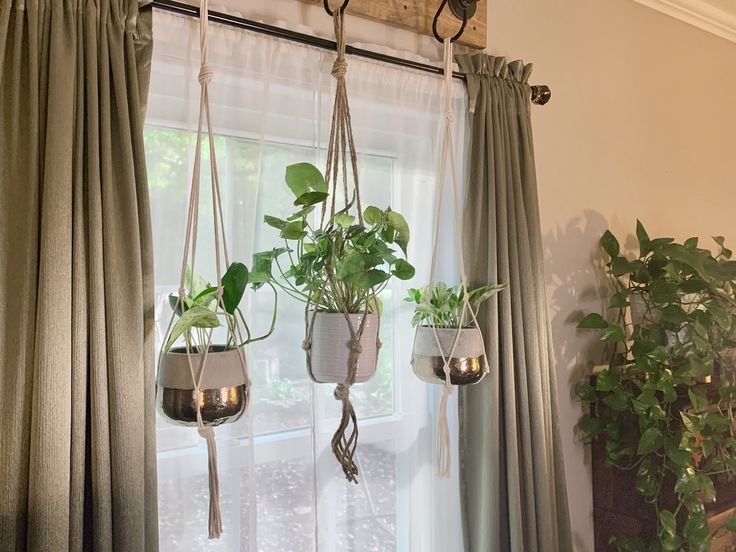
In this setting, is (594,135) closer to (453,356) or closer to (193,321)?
(453,356)

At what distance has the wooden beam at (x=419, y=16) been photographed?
121 cm

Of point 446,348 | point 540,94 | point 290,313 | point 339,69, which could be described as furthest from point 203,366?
point 540,94

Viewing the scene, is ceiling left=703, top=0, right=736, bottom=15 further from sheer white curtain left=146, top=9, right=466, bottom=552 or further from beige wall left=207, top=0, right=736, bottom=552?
sheer white curtain left=146, top=9, right=466, bottom=552

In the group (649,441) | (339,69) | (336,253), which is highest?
(339,69)

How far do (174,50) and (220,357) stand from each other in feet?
1.80

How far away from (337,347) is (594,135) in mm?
1150

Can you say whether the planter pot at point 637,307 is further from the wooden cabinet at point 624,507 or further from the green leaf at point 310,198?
the green leaf at point 310,198

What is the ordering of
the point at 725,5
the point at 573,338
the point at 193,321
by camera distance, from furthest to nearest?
the point at 725,5 → the point at 573,338 → the point at 193,321

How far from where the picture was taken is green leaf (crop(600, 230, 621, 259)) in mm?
1597

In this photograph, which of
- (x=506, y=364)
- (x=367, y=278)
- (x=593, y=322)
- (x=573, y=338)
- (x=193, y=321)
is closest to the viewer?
(x=193, y=321)

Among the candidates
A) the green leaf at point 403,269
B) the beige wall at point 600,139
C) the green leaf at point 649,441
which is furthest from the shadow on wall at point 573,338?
the green leaf at point 403,269

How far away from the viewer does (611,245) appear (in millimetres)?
1599

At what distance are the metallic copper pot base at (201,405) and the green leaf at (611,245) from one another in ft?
3.90

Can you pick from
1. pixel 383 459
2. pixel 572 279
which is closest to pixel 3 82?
pixel 383 459
